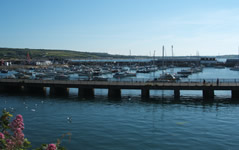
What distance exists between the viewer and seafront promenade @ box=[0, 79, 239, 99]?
47562 millimetres

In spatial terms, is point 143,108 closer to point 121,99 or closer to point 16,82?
point 121,99

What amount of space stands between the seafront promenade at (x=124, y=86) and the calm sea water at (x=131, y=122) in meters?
2.03

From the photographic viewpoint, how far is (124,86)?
49.7 metres

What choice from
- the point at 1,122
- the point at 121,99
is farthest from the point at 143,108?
the point at 1,122

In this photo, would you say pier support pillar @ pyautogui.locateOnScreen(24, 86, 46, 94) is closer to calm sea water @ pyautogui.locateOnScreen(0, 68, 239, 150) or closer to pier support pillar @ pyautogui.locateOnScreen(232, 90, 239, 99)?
calm sea water @ pyautogui.locateOnScreen(0, 68, 239, 150)

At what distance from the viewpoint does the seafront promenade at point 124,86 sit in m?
47.6

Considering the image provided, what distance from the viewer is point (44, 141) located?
25.1 meters

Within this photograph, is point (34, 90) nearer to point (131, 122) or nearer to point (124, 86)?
point (124, 86)

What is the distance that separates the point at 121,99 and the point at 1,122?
40.9 m

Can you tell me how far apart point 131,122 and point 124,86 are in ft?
57.6

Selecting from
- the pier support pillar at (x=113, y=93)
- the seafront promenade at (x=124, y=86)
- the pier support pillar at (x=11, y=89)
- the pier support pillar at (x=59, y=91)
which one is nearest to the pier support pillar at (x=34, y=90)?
the seafront promenade at (x=124, y=86)

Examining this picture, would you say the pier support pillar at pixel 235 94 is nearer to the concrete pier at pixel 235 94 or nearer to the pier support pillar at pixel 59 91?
the concrete pier at pixel 235 94

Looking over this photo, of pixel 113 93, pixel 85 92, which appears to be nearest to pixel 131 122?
pixel 113 93

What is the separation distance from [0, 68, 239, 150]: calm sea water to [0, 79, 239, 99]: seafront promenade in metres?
2.03
